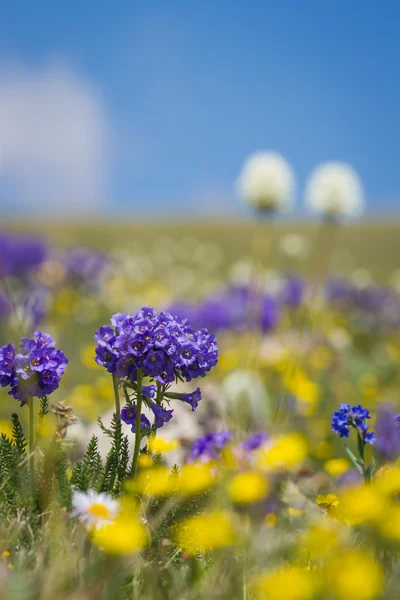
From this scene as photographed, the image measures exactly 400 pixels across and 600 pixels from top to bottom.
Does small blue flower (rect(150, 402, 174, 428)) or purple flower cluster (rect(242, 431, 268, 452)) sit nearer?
small blue flower (rect(150, 402, 174, 428))

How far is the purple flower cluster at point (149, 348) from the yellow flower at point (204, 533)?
20.0 inches

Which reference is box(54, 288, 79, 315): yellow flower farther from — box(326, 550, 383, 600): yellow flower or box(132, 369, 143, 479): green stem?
box(326, 550, 383, 600): yellow flower

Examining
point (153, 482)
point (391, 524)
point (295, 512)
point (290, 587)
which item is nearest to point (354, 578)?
point (290, 587)

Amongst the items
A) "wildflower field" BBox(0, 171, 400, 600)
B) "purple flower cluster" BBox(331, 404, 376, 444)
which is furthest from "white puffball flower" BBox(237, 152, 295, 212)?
"purple flower cluster" BBox(331, 404, 376, 444)

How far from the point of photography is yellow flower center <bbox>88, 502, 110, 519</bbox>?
5.88 ft

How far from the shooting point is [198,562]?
195 cm

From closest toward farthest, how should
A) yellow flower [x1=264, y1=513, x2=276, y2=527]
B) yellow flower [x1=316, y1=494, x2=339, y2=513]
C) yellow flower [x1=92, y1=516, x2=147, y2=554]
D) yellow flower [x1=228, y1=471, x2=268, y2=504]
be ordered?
yellow flower [x1=92, y1=516, x2=147, y2=554], yellow flower [x1=228, y1=471, x2=268, y2=504], yellow flower [x1=316, y1=494, x2=339, y2=513], yellow flower [x1=264, y1=513, x2=276, y2=527]

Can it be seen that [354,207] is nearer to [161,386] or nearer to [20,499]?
[161,386]

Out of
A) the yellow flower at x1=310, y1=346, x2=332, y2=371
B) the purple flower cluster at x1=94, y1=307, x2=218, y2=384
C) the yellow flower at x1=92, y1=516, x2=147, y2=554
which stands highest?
the purple flower cluster at x1=94, y1=307, x2=218, y2=384

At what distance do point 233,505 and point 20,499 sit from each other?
2.81 ft

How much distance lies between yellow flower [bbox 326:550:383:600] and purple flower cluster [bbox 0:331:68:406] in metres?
1.24

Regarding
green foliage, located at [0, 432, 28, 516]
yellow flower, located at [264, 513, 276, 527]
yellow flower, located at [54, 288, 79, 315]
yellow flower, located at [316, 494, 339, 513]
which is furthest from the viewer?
yellow flower, located at [54, 288, 79, 315]

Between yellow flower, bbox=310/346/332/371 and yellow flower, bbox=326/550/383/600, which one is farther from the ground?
yellow flower, bbox=326/550/383/600

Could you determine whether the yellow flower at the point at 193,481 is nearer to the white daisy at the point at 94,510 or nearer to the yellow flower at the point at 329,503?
the white daisy at the point at 94,510
